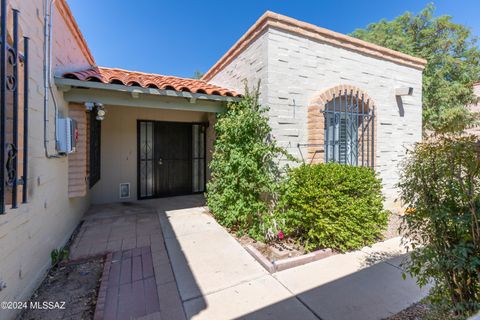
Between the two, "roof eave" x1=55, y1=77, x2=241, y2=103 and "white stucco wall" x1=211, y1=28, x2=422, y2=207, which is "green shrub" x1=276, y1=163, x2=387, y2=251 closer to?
"white stucco wall" x1=211, y1=28, x2=422, y2=207

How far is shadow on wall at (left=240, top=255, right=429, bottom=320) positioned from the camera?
2.21 metres

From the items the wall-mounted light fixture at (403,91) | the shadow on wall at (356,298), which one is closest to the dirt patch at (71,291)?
the shadow on wall at (356,298)

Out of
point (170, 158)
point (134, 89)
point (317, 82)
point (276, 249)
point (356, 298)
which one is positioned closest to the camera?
point (356, 298)

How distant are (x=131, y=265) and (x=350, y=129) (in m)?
5.13

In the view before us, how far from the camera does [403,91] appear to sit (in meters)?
5.34

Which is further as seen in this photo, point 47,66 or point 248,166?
point 248,166

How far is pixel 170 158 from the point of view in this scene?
23.5 feet

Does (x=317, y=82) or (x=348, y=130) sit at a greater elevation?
(x=317, y=82)

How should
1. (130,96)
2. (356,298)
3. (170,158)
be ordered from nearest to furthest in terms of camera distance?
(356,298)
(130,96)
(170,158)

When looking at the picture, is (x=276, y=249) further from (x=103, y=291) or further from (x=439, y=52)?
(x=439, y=52)

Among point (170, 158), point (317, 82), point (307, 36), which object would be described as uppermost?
point (307, 36)

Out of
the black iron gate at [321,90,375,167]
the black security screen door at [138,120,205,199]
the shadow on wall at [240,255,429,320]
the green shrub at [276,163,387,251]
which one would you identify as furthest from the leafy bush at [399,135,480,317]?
the black security screen door at [138,120,205,199]

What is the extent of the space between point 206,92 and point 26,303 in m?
3.84

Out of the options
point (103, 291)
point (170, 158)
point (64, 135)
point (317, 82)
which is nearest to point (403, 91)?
point (317, 82)
